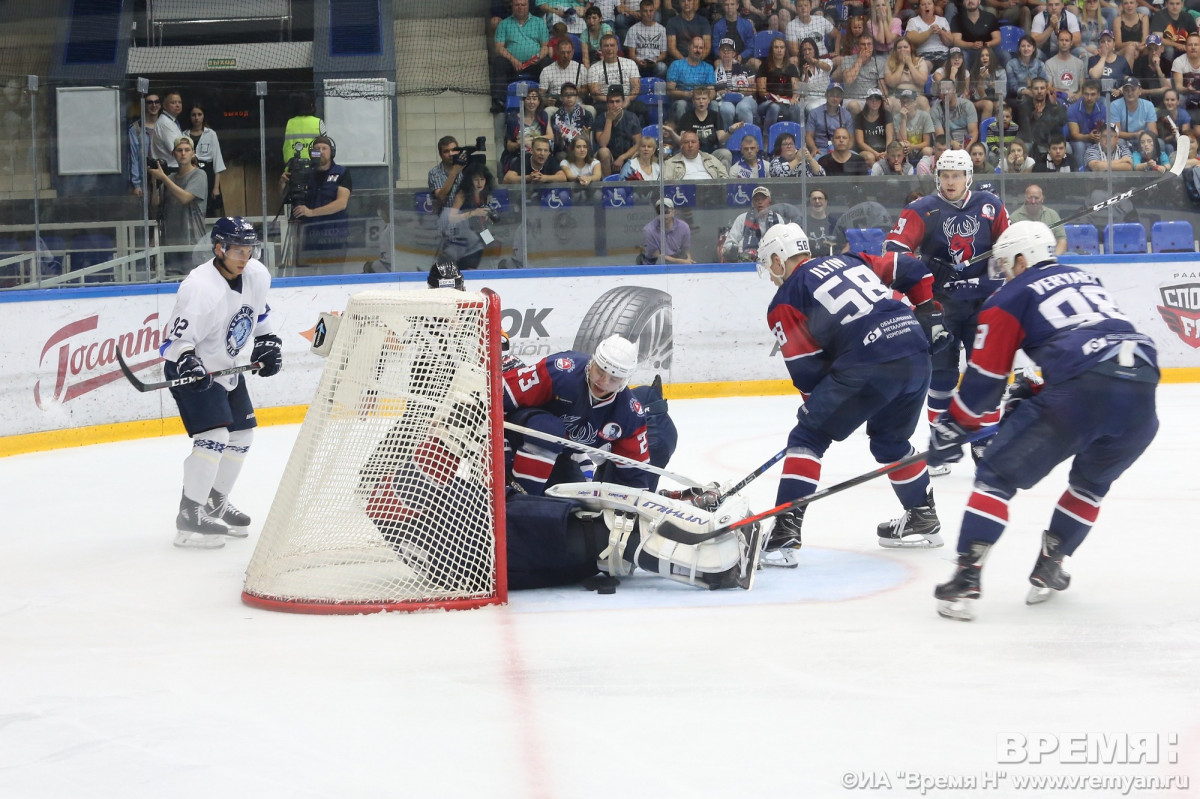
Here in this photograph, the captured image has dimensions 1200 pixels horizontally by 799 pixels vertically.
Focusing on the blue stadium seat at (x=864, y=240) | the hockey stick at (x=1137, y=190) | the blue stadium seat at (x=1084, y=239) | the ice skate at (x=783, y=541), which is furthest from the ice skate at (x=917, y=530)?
the blue stadium seat at (x=1084, y=239)

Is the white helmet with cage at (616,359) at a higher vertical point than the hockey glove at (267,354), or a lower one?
higher

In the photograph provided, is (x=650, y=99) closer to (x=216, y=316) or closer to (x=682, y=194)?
(x=682, y=194)

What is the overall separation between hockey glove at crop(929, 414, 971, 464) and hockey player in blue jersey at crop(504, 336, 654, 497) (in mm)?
947

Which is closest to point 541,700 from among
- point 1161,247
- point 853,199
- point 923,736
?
point 923,736

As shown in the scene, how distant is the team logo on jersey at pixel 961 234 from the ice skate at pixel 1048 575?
2.46m

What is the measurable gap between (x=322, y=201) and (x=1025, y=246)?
225 inches

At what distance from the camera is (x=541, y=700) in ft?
9.87

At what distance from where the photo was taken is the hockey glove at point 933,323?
17.5 feet

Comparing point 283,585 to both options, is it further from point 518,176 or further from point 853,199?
point 853,199

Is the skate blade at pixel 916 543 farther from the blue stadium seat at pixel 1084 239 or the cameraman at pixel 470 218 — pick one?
the blue stadium seat at pixel 1084 239

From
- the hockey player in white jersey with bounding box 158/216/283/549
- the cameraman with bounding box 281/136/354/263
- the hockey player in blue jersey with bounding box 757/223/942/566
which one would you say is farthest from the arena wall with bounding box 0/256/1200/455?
the hockey player in blue jersey with bounding box 757/223/942/566

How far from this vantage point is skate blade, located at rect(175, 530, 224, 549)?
496cm

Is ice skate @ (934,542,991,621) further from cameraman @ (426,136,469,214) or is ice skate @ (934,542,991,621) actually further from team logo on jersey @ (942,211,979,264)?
cameraman @ (426,136,469,214)

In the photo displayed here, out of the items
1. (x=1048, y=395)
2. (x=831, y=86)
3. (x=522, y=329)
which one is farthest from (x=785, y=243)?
(x=831, y=86)
